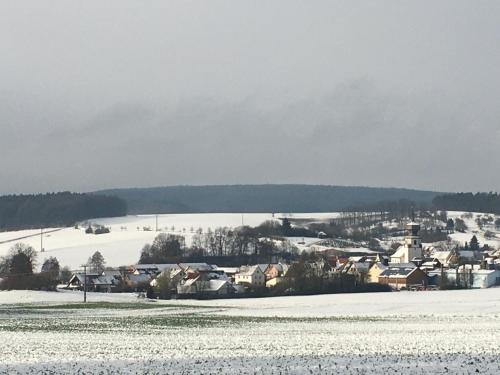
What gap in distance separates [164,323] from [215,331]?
28.3ft

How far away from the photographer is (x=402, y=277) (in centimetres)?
13212

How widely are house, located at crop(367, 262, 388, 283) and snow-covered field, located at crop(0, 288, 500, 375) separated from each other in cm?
7195

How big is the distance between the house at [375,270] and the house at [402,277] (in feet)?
4.18

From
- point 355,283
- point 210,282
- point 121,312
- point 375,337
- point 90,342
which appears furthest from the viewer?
point 210,282

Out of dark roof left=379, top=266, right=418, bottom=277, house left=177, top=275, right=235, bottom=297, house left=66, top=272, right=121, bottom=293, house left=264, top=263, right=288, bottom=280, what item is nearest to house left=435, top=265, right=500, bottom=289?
dark roof left=379, top=266, right=418, bottom=277

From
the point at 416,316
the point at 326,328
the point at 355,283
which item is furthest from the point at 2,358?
the point at 355,283

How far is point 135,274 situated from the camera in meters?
148

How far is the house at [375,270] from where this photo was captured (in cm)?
13723

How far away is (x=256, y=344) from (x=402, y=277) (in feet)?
329

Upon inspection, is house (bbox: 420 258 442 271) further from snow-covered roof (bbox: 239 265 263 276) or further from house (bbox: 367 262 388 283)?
snow-covered roof (bbox: 239 265 263 276)

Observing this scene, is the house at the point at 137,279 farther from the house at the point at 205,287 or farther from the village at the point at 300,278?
the house at the point at 205,287

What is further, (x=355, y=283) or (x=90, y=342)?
(x=355, y=283)

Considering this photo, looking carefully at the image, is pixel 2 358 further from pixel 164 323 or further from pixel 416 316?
pixel 416 316

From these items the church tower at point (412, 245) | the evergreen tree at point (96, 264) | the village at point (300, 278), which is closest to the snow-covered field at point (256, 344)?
the village at point (300, 278)
